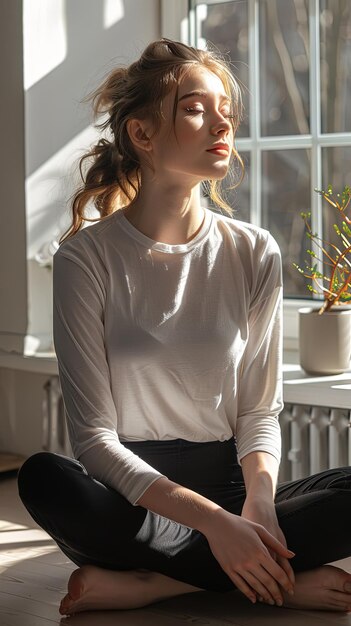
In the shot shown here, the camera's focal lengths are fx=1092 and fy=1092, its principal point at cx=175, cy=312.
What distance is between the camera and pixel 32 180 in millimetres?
3543

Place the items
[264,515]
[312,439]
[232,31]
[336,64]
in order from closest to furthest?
[264,515] → [312,439] → [336,64] → [232,31]

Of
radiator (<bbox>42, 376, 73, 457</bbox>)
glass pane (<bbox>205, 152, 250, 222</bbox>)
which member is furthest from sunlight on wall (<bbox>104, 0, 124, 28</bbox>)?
radiator (<bbox>42, 376, 73, 457</bbox>)

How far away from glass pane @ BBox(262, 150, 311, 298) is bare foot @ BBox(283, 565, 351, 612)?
1.44 m

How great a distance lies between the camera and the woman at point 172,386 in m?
2.16

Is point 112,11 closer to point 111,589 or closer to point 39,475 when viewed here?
point 39,475

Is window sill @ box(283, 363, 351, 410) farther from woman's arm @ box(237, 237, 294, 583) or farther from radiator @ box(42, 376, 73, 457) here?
radiator @ box(42, 376, 73, 457)

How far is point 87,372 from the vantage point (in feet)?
7.45

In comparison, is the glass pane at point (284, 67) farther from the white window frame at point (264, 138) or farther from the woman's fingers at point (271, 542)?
the woman's fingers at point (271, 542)

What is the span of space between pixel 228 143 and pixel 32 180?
133 cm

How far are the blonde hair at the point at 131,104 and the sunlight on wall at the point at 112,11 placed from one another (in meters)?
1.20

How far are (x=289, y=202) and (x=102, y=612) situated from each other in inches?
67.5

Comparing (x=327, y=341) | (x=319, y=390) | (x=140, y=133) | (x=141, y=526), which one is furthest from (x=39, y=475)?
(x=327, y=341)

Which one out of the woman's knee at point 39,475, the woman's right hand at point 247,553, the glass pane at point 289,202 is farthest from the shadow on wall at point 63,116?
the woman's right hand at point 247,553

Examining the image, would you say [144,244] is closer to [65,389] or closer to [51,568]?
[65,389]
